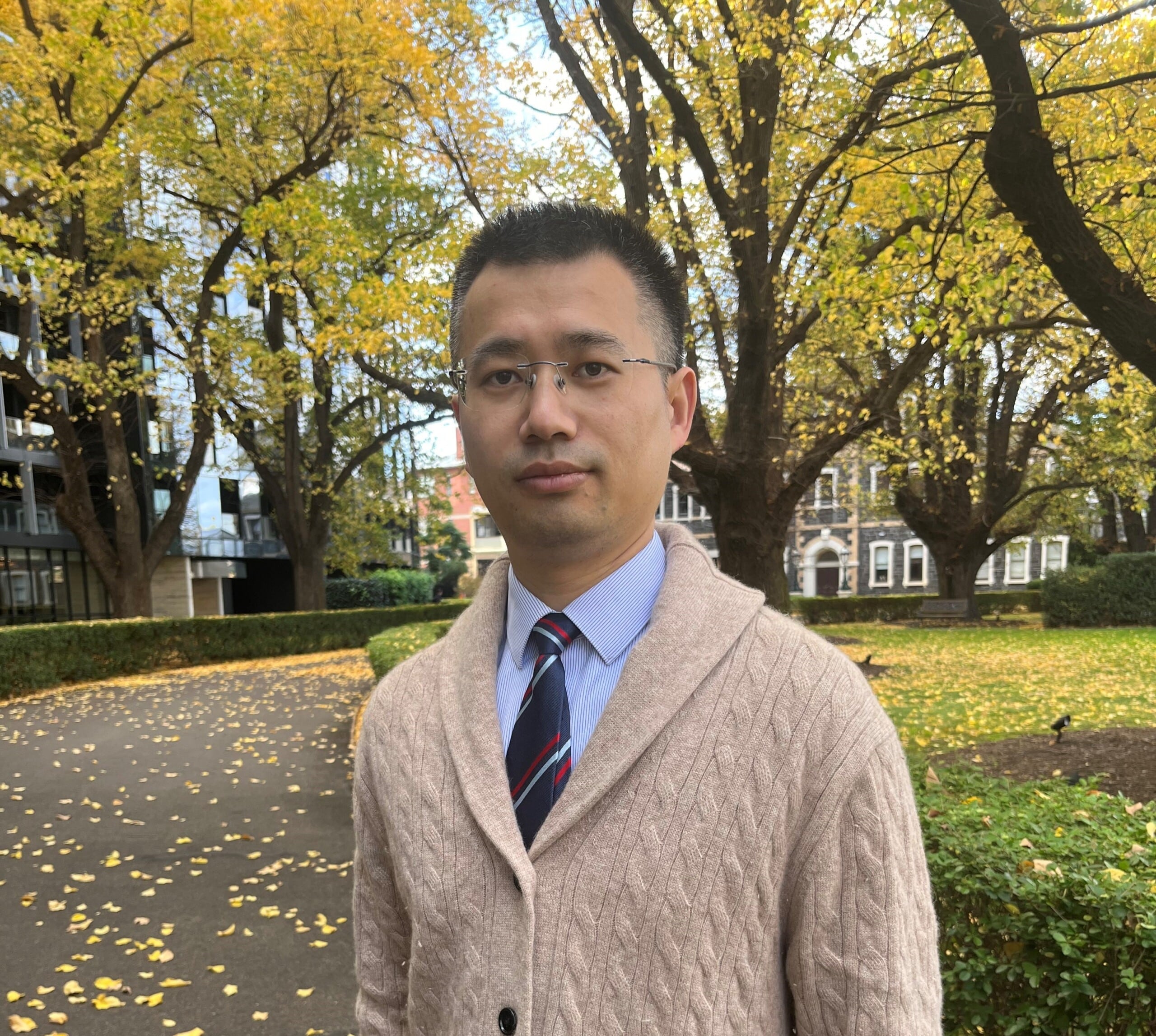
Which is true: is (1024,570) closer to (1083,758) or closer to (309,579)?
(309,579)

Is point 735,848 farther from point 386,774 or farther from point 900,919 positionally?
point 386,774

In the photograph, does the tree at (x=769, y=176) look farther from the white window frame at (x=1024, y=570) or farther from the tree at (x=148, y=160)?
the white window frame at (x=1024, y=570)

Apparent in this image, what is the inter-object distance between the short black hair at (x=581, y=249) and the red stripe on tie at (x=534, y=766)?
682 millimetres

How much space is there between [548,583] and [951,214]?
978 centimetres

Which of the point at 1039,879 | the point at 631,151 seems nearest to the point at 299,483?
the point at 631,151

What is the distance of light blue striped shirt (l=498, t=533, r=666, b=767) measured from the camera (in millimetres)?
1446

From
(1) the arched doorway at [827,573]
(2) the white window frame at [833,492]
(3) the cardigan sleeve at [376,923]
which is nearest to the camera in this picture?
(3) the cardigan sleeve at [376,923]

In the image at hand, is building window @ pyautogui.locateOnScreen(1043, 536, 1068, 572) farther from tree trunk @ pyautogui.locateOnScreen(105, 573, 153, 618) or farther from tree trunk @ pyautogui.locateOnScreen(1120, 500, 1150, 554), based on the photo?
tree trunk @ pyautogui.locateOnScreen(105, 573, 153, 618)

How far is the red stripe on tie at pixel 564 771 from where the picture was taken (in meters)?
1.39

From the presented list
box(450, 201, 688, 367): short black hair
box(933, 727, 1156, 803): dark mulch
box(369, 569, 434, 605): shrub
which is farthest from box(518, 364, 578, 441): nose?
box(369, 569, 434, 605): shrub

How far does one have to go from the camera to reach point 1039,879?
9.14ft

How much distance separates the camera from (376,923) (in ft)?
5.47

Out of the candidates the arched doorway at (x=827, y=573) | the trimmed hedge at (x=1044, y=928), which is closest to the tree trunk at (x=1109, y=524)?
the arched doorway at (x=827, y=573)

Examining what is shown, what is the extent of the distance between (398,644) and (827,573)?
145 feet
